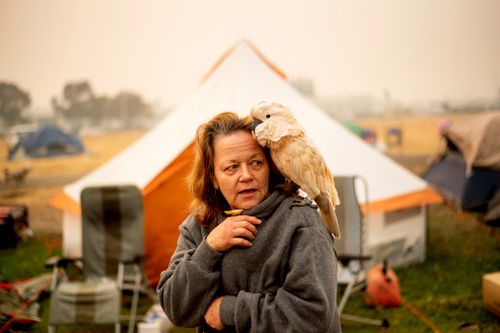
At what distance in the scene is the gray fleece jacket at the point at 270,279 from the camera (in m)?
1.17

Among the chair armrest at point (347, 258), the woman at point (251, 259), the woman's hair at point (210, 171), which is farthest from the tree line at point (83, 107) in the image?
the woman at point (251, 259)

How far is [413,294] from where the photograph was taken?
417cm

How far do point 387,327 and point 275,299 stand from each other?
2696mm

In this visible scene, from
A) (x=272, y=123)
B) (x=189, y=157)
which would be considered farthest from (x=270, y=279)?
(x=189, y=157)

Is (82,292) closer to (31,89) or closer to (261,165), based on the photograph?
(261,165)

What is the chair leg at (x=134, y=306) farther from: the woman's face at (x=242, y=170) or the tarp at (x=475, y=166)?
the tarp at (x=475, y=166)

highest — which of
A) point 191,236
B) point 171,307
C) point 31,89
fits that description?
point 31,89

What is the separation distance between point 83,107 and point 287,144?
11512mm

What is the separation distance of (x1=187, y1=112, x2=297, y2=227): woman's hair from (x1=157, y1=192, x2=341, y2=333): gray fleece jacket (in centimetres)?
12

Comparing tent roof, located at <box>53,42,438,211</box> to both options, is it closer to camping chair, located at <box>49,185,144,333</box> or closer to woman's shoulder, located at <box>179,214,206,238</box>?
camping chair, located at <box>49,185,144,333</box>

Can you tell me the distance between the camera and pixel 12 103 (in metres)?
11.4

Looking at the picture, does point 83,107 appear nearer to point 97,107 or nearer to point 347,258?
point 97,107

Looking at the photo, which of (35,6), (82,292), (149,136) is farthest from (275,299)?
(35,6)

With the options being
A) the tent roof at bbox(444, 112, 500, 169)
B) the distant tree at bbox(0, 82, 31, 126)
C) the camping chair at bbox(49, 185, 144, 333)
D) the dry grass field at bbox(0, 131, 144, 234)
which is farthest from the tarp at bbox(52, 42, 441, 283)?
the distant tree at bbox(0, 82, 31, 126)
